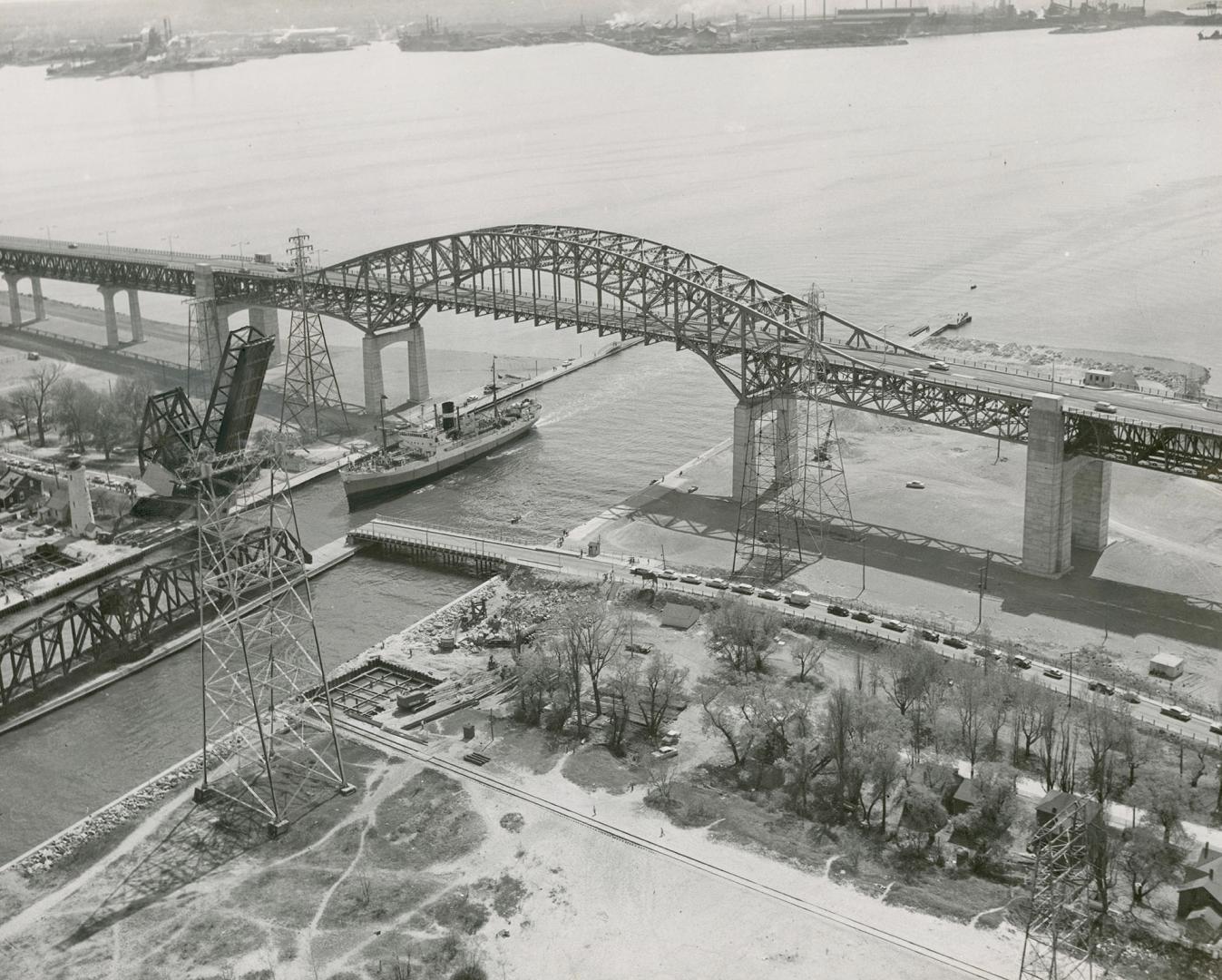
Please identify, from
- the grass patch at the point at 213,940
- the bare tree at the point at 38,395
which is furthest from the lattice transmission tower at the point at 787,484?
the bare tree at the point at 38,395

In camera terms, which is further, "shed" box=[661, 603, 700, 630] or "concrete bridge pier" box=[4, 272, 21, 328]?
"concrete bridge pier" box=[4, 272, 21, 328]

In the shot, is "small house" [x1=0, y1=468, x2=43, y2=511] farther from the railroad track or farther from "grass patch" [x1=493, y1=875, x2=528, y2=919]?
"grass patch" [x1=493, y1=875, x2=528, y2=919]

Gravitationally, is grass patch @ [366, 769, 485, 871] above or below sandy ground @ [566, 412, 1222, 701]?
below

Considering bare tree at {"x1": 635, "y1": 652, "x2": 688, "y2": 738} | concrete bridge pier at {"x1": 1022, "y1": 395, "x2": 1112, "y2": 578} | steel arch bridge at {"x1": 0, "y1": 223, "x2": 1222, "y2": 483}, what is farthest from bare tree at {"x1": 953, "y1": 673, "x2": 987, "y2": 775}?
steel arch bridge at {"x1": 0, "y1": 223, "x2": 1222, "y2": 483}

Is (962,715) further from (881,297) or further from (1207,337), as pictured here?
(881,297)

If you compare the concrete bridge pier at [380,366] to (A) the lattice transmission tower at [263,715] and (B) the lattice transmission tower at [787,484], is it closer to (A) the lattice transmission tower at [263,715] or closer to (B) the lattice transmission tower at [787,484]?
(B) the lattice transmission tower at [787,484]

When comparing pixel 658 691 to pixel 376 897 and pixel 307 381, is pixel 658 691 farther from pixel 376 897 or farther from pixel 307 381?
pixel 307 381

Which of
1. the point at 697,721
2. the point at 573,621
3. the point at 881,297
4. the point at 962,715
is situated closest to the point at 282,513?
the point at 573,621
